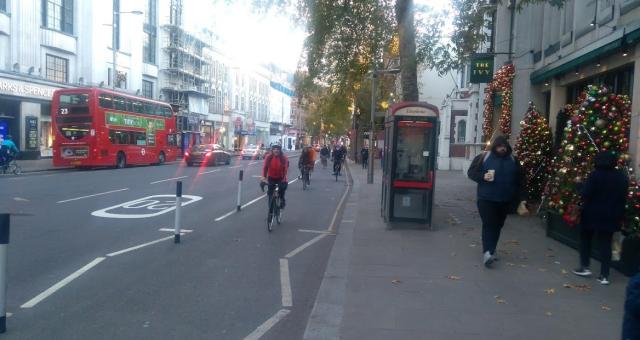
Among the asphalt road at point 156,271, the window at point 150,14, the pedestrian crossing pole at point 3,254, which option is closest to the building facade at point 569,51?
the asphalt road at point 156,271

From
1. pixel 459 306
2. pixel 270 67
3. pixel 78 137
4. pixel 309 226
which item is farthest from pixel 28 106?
pixel 270 67

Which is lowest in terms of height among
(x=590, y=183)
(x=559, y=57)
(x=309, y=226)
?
(x=309, y=226)

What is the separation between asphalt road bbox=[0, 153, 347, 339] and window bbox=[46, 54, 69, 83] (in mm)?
22364

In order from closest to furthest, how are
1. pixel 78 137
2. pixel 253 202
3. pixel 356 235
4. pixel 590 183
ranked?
pixel 590 183 → pixel 356 235 → pixel 253 202 → pixel 78 137

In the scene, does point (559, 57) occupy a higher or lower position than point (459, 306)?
higher

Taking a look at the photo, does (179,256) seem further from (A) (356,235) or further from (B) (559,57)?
(B) (559,57)

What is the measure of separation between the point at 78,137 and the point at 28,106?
23.1ft

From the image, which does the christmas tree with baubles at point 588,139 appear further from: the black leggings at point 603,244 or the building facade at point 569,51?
the black leggings at point 603,244

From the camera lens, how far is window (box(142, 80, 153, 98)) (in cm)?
4703

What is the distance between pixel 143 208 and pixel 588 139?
9354mm

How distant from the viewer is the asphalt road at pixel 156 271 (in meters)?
5.07

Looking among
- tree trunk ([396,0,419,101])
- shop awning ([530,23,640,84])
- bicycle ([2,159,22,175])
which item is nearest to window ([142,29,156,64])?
bicycle ([2,159,22,175])

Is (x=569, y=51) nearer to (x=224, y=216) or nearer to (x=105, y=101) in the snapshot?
(x=224, y=216)

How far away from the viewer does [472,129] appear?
25109 mm
